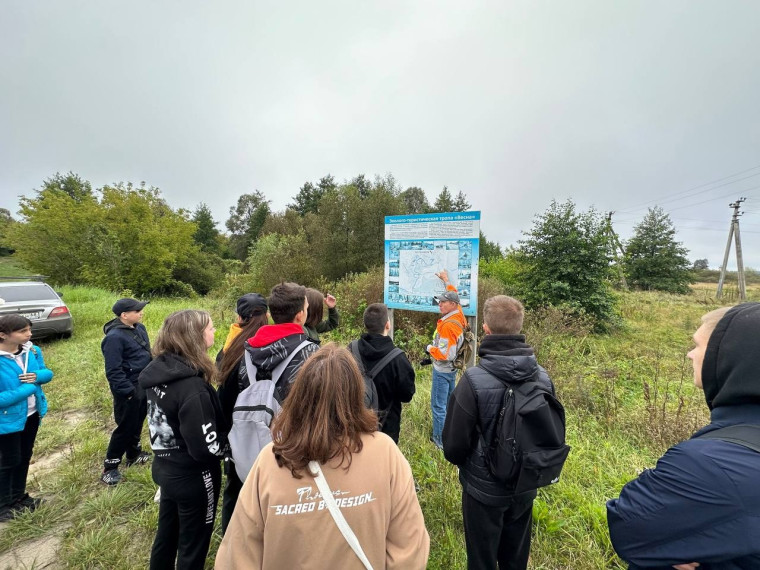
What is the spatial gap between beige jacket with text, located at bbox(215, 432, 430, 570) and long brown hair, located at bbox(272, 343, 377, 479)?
0.05m

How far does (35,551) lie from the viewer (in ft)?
8.02

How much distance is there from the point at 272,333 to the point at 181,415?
690mm

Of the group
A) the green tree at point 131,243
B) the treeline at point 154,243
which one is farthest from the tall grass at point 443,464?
the green tree at point 131,243

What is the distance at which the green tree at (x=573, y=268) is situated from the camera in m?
9.60

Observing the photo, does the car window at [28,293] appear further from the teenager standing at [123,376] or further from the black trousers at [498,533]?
the black trousers at [498,533]

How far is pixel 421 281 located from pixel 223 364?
3354mm

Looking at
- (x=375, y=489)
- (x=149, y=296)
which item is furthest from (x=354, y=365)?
(x=149, y=296)

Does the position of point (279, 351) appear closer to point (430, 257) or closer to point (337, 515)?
point (337, 515)

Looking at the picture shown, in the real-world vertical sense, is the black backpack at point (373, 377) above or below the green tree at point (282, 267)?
below

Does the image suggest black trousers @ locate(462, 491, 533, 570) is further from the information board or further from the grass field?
the information board

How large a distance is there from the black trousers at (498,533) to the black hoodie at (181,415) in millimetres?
1644

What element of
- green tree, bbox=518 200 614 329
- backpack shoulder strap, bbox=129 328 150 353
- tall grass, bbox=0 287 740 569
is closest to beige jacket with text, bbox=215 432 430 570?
tall grass, bbox=0 287 740 569

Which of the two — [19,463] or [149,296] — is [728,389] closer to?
[19,463]

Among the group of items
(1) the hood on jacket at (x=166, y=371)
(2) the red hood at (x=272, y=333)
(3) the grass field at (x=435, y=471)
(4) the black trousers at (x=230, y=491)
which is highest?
(2) the red hood at (x=272, y=333)
